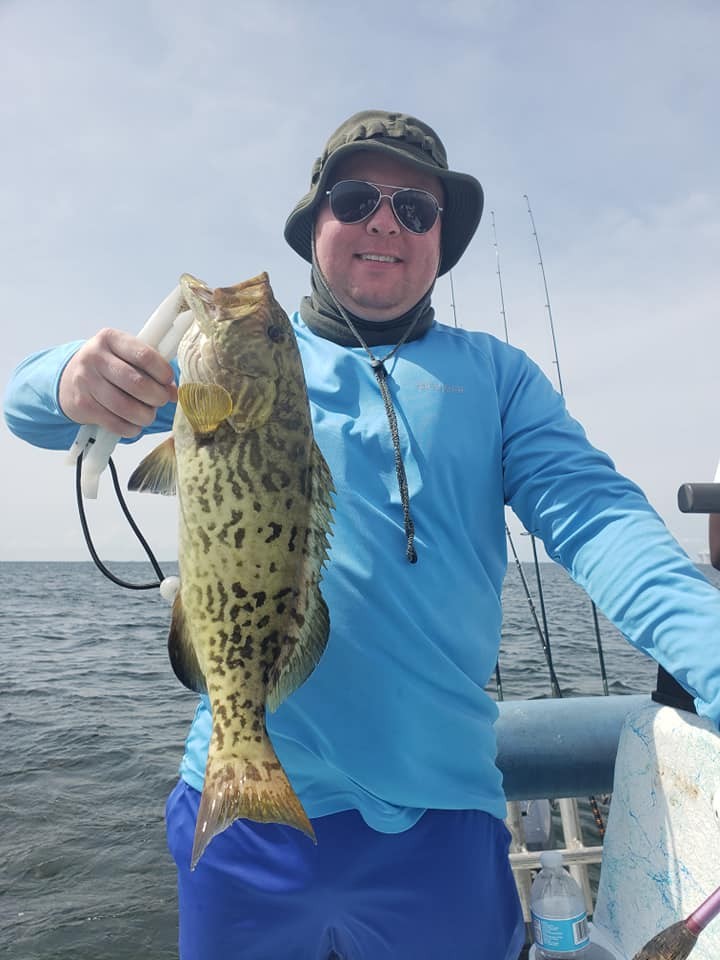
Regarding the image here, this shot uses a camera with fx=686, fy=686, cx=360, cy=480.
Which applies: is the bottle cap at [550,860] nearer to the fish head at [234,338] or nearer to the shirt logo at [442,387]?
the shirt logo at [442,387]

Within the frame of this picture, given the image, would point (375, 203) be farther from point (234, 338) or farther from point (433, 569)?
point (433, 569)

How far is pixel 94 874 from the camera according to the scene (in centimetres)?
729

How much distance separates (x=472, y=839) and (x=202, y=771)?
0.93 metres

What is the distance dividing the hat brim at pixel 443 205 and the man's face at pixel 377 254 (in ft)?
0.25

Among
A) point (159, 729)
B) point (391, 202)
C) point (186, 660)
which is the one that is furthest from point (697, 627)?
point (159, 729)

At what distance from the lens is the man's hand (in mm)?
1896

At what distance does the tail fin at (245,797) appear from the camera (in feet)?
5.94

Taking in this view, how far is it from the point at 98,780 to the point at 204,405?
9.54 meters

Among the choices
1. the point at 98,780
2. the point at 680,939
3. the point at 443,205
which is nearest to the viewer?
the point at 680,939

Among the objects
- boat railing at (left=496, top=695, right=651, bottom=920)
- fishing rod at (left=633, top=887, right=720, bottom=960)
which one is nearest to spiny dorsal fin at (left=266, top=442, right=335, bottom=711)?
fishing rod at (left=633, top=887, right=720, bottom=960)

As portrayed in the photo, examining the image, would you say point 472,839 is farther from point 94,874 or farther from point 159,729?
point 159,729

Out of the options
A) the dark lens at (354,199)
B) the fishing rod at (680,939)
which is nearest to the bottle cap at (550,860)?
the fishing rod at (680,939)

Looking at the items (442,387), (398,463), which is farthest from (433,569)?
(442,387)

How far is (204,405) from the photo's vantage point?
6.40 ft
